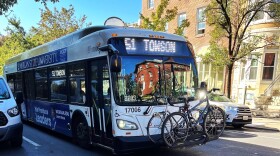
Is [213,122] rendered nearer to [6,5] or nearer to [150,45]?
[150,45]

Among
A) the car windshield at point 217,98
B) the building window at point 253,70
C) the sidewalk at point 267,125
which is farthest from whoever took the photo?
the building window at point 253,70

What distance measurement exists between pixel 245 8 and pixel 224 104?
618 cm

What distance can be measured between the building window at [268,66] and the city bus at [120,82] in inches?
569

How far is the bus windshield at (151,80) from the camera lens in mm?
5934

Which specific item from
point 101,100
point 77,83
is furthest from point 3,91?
point 101,100

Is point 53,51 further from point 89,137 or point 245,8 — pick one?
point 245,8

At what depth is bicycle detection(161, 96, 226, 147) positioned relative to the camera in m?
5.91

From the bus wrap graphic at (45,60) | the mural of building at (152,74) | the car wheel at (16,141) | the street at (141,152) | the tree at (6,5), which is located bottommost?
the street at (141,152)

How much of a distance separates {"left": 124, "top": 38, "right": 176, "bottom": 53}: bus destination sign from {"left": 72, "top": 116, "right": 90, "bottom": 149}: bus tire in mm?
2403

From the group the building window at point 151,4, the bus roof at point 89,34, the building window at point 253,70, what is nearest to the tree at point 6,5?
the bus roof at point 89,34

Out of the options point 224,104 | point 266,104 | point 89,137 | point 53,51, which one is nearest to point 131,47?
point 89,137

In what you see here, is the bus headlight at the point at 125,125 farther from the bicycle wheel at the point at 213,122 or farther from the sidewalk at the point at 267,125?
the sidewalk at the point at 267,125

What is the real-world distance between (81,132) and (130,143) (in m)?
2.25

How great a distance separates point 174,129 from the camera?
236 inches
